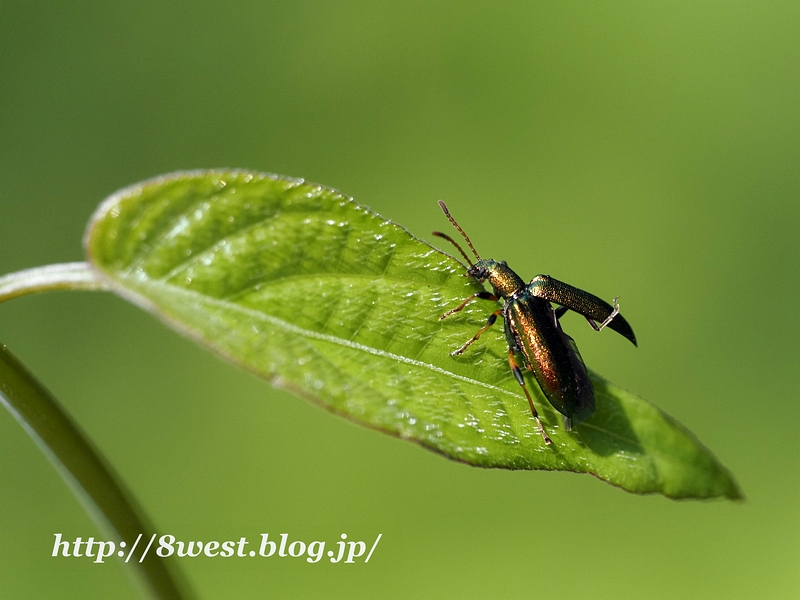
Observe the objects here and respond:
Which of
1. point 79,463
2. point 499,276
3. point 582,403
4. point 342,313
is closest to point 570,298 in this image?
point 499,276

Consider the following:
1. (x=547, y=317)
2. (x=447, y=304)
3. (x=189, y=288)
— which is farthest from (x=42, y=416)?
(x=547, y=317)

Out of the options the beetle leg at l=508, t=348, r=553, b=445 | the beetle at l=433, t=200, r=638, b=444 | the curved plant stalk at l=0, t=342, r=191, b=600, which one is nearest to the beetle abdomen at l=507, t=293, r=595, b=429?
the beetle at l=433, t=200, r=638, b=444

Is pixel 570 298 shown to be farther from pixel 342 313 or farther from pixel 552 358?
pixel 342 313

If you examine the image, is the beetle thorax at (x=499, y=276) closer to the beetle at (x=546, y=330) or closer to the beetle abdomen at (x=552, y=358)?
the beetle at (x=546, y=330)

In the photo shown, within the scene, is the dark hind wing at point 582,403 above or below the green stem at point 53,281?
above

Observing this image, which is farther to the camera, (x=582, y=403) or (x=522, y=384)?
(x=582, y=403)

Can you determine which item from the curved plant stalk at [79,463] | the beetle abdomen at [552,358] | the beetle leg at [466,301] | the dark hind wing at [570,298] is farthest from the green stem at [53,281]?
the dark hind wing at [570,298]
